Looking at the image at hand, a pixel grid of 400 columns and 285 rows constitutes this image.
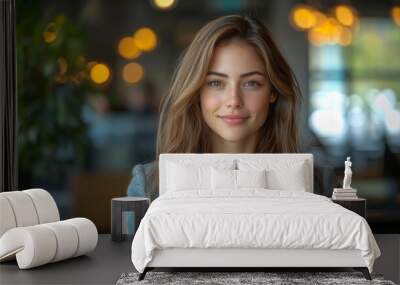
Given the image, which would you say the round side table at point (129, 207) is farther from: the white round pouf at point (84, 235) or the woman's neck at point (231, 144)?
the woman's neck at point (231, 144)

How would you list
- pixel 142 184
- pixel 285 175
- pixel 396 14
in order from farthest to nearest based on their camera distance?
pixel 396 14
pixel 142 184
pixel 285 175

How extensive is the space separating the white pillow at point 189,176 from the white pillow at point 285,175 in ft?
0.99

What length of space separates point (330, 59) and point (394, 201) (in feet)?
5.71

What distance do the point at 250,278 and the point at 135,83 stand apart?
3.69 m

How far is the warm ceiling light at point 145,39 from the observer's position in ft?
28.3

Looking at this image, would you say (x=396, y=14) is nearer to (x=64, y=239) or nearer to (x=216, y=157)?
(x=216, y=157)

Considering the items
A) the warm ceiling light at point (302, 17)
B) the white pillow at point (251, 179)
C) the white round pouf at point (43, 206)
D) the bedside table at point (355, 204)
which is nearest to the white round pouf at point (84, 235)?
the white round pouf at point (43, 206)

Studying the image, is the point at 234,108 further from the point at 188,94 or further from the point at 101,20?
the point at 101,20

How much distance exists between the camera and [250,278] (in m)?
5.50

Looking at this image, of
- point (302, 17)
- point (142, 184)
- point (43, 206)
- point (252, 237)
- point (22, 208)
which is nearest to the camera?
point (252, 237)

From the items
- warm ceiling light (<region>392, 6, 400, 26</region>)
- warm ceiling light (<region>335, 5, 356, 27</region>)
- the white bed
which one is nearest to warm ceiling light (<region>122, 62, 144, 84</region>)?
warm ceiling light (<region>335, 5, 356, 27</region>)

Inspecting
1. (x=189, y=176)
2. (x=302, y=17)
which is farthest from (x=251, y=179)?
(x=302, y=17)

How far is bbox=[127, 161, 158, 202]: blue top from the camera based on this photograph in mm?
7930

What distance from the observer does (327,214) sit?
18.1 feet
